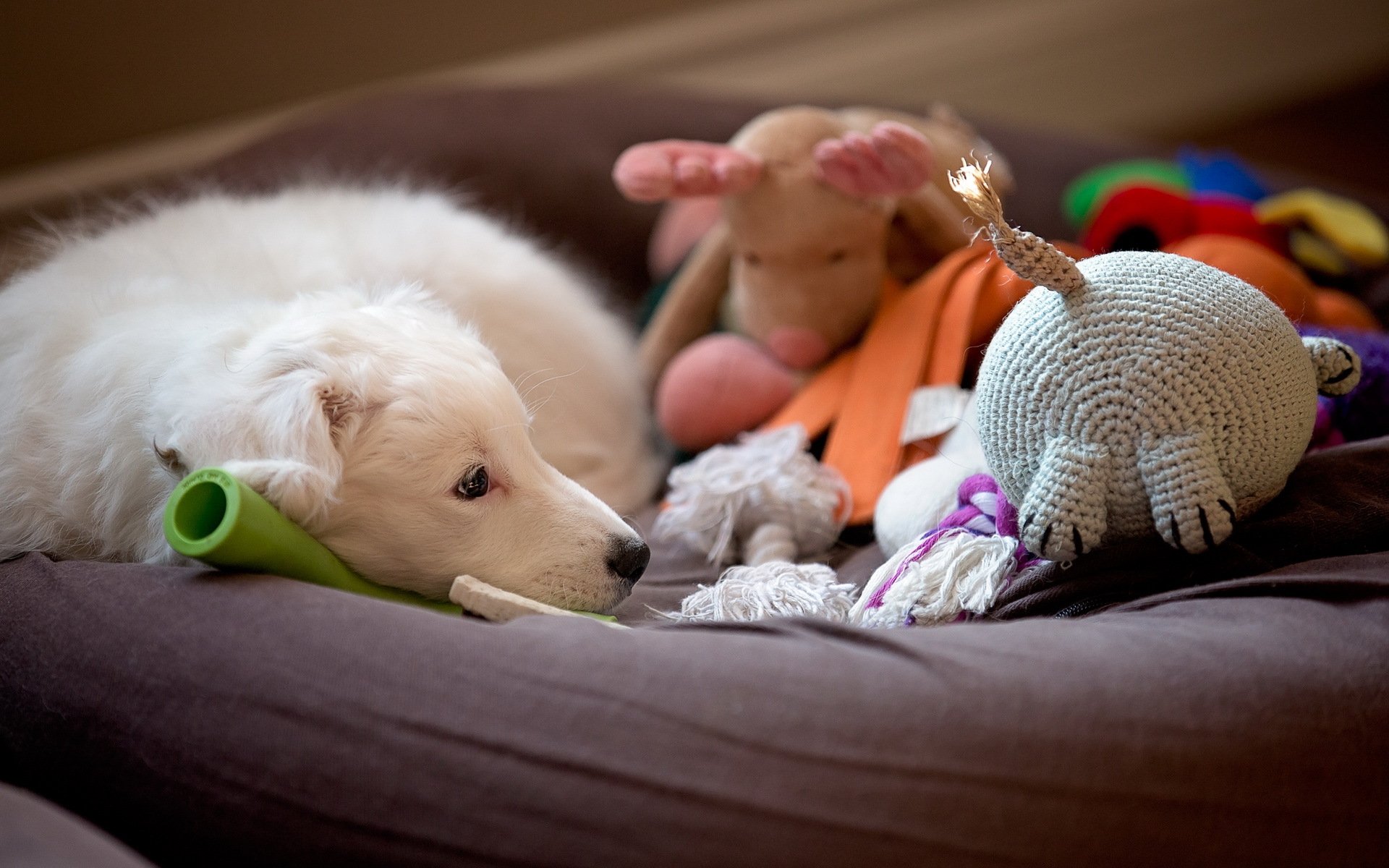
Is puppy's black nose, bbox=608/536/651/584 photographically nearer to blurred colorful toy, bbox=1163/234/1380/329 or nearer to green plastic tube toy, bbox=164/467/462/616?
green plastic tube toy, bbox=164/467/462/616

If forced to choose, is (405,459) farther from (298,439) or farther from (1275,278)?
(1275,278)

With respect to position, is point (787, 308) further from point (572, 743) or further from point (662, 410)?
point (572, 743)

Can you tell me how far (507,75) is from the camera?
2979 millimetres

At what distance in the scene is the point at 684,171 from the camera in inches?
53.9

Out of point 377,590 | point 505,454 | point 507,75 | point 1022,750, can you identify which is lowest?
point 1022,750

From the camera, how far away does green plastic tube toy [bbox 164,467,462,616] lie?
0.91 m

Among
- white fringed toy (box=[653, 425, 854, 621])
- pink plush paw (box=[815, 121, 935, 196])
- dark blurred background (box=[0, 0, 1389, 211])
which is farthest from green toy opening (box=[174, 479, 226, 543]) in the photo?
dark blurred background (box=[0, 0, 1389, 211])

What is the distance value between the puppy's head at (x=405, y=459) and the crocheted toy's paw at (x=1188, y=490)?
0.52 meters

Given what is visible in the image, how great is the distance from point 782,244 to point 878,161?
19 cm

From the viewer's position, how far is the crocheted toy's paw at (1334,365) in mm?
1016

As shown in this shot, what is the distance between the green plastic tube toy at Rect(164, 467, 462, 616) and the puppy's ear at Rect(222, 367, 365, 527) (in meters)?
0.02

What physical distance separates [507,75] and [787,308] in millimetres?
1799

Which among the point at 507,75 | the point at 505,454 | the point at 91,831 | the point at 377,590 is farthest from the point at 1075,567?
the point at 507,75

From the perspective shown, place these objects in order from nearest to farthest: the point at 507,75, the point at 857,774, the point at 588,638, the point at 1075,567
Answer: the point at 857,774, the point at 588,638, the point at 1075,567, the point at 507,75
